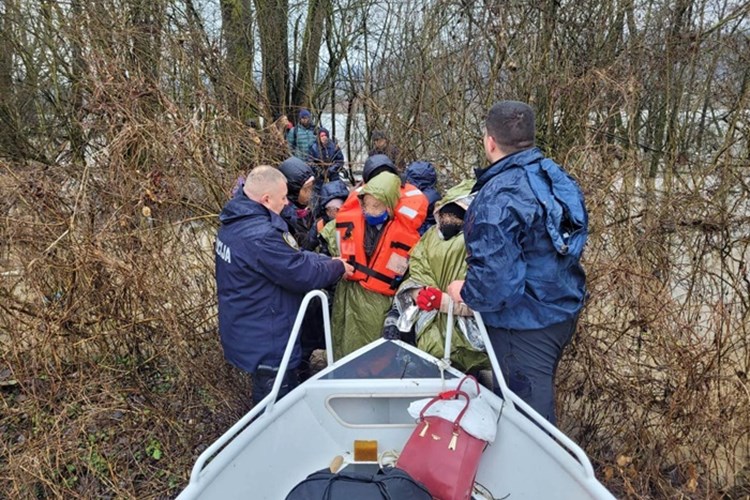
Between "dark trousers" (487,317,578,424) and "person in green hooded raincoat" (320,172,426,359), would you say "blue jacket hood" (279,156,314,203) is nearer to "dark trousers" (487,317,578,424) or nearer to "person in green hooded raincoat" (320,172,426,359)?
"person in green hooded raincoat" (320,172,426,359)

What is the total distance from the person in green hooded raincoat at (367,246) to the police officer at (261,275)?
1.21ft

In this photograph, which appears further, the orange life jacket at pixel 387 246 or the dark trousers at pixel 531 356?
the orange life jacket at pixel 387 246

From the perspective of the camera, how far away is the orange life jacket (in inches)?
127

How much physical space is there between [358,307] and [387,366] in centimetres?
72

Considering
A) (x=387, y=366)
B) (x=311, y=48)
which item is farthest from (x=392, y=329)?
(x=311, y=48)

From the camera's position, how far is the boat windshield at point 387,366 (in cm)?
268

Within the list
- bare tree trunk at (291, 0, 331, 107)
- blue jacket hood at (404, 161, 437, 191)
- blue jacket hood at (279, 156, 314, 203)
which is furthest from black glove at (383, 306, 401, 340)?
bare tree trunk at (291, 0, 331, 107)

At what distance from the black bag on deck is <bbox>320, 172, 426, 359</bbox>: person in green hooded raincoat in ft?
4.50

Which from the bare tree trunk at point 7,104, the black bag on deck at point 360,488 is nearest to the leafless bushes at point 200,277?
the black bag on deck at point 360,488

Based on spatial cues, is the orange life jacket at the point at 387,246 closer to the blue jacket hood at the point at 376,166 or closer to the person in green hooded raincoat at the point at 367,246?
the person in green hooded raincoat at the point at 367,246

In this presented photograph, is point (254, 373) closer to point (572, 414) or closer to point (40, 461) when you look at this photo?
point (40, 461)

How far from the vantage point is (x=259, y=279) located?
2887mm

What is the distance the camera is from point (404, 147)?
19.7ft

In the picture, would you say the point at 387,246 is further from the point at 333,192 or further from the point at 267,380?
the point at 267,380
